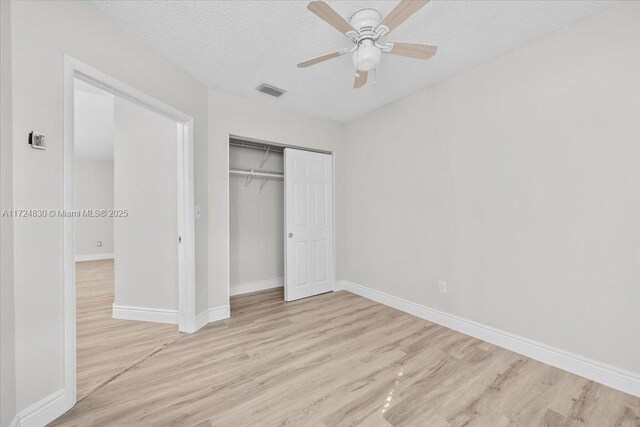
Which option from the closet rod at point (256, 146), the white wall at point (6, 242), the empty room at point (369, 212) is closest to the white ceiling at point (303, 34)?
the empty room at point (369, 212)

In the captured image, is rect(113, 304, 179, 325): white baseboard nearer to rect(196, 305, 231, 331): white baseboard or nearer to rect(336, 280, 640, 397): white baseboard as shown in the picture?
rect(196, 305, 231, 331): white baseboard

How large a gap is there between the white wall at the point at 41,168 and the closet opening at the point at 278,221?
2046 mm

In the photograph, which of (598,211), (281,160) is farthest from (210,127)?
(598,211)

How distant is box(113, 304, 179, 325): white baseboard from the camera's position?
2.95 metres

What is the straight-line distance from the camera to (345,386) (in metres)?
1.87

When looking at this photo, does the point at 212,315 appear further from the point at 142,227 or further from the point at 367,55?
the point at 367,55

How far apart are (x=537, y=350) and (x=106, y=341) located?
3.90 meters

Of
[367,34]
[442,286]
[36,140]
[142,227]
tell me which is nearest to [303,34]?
[367,34]

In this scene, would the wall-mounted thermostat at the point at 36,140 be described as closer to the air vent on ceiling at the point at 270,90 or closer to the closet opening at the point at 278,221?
the air vent on ceiling at the point at 270,90

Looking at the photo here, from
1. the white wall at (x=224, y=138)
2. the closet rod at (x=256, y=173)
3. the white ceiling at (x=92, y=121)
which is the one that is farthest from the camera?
the closet rod at (x=256, y=173)

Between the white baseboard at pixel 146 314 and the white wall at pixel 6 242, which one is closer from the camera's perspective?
the white wall at pixel 6 242

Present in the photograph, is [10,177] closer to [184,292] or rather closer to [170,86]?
[170,86]

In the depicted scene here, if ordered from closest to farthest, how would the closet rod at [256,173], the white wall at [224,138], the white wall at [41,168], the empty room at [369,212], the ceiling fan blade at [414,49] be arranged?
the white wall at [41,168] → the empty room at [369,212] → the ceiling fan blade at [414,49] → the white wall at [224,138] → the closet rod at [256,173]

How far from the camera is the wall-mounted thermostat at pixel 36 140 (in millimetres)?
1463
